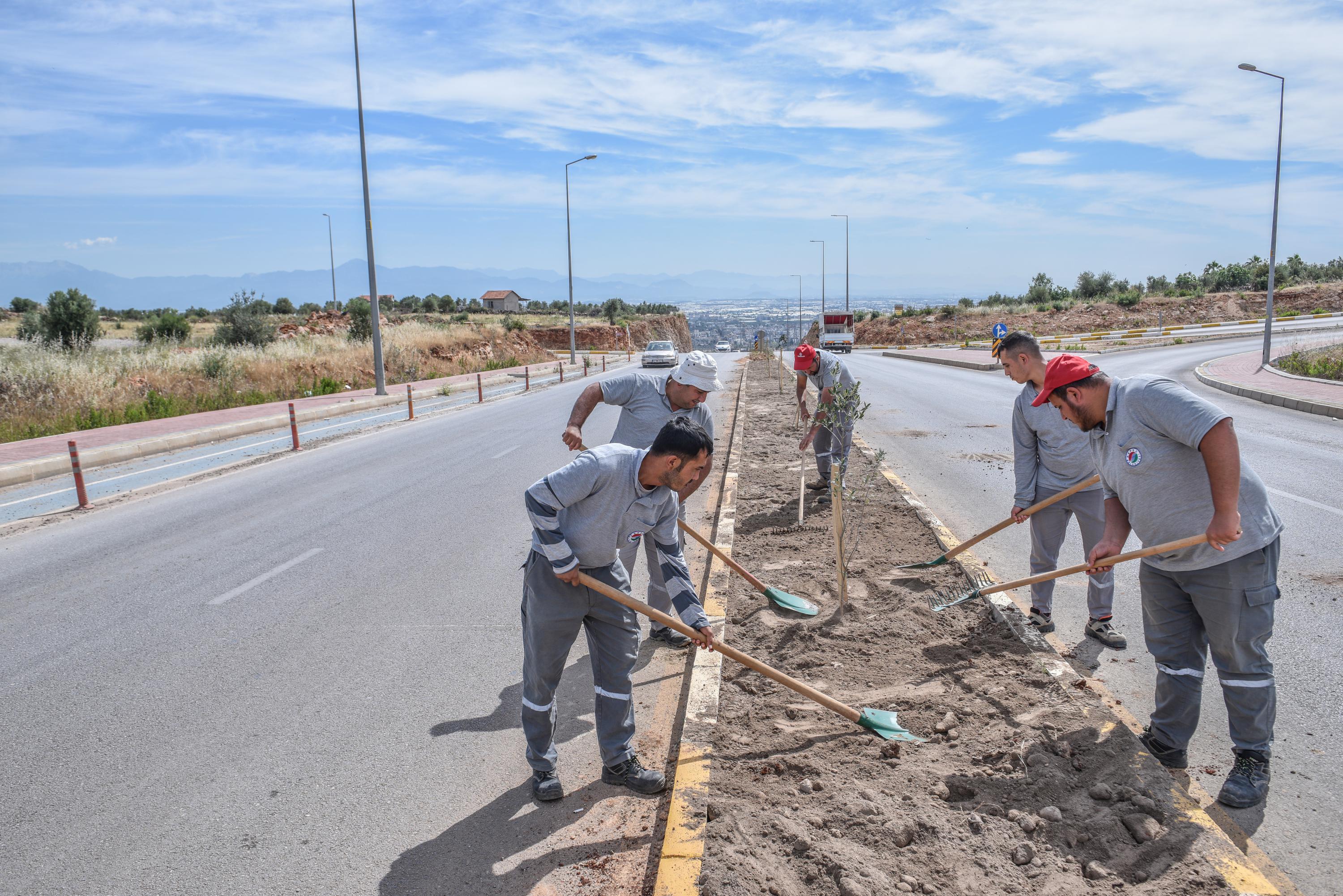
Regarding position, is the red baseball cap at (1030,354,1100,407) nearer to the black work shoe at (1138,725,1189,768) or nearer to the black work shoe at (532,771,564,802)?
the black work shoe at (1138,725,1189,768)

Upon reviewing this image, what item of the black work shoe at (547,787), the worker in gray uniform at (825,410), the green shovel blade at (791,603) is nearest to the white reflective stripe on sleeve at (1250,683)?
the green shovel blade at (791,603)

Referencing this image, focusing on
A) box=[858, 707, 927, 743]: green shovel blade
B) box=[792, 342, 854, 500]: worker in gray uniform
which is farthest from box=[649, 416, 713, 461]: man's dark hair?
box=[792, 342, 854, 500]: worker in gray uniform

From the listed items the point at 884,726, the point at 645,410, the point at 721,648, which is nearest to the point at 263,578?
the point at 645,410

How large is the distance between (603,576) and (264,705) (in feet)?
7.53

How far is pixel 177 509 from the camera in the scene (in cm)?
955

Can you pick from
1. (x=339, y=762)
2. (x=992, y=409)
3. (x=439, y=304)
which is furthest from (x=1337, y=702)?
(x=439, y=304)

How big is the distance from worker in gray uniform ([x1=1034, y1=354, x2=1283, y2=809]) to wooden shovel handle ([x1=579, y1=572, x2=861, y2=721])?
1.37 metres

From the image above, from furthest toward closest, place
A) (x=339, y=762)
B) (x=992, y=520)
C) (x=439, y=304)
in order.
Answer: (x=439, y=304) < (x=992, y=520) < (x=339, y=762)

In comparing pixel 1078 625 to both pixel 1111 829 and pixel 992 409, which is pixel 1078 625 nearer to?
pixel 1111 829

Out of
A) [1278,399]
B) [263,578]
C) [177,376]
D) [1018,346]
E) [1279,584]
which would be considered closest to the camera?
[1018,346]

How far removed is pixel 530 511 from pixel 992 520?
5.80 m

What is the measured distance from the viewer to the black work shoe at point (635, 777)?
3.58m

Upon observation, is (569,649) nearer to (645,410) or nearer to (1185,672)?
(645,410)

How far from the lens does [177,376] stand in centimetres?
2208
